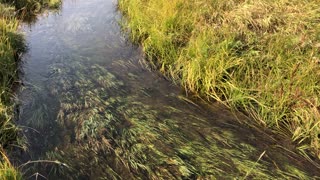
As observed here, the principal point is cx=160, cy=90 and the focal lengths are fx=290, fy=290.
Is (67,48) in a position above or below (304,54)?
below

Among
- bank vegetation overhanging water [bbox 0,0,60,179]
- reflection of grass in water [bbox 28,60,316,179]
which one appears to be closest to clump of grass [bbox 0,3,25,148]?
A: bank vegetation overhanging water [bbox 0,0,60,179]

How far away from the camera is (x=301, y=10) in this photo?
6262 millimetres

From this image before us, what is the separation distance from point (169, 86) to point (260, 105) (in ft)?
Answer: 5.96

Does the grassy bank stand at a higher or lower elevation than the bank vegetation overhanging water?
higher

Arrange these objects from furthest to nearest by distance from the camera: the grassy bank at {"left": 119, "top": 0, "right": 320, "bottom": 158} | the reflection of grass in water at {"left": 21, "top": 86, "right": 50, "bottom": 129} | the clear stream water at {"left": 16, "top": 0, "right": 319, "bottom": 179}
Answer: the reflection of grass in water at {"left": 21, "top": 86, "right": 50, "bottom": 129}, the grassy bank at {"left": 119, "top": 0, "right": 320, "bottom": 158}, the clear stream water at {"left": 16, "top": 0, "right": 319, "bottom": 179}

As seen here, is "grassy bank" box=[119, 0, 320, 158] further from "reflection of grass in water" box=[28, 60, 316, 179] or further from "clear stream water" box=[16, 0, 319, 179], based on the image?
"reflection of grass in water" box=[28, 60, 316, 179]

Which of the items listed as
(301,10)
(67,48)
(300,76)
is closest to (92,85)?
(67,48)

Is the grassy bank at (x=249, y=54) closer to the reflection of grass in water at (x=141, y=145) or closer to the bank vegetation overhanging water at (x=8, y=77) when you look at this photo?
the reflection of grass in water at (x=141, y=145)

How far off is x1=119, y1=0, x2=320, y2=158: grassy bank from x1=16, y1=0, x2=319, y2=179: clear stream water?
36 cm

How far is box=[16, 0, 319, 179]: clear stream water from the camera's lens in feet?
12.5

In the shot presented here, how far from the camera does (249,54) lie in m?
5.39

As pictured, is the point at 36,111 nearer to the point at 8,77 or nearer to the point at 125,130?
the point at 8,77

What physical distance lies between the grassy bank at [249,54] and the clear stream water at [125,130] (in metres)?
0.36

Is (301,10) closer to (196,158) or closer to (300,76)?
(300,76)
